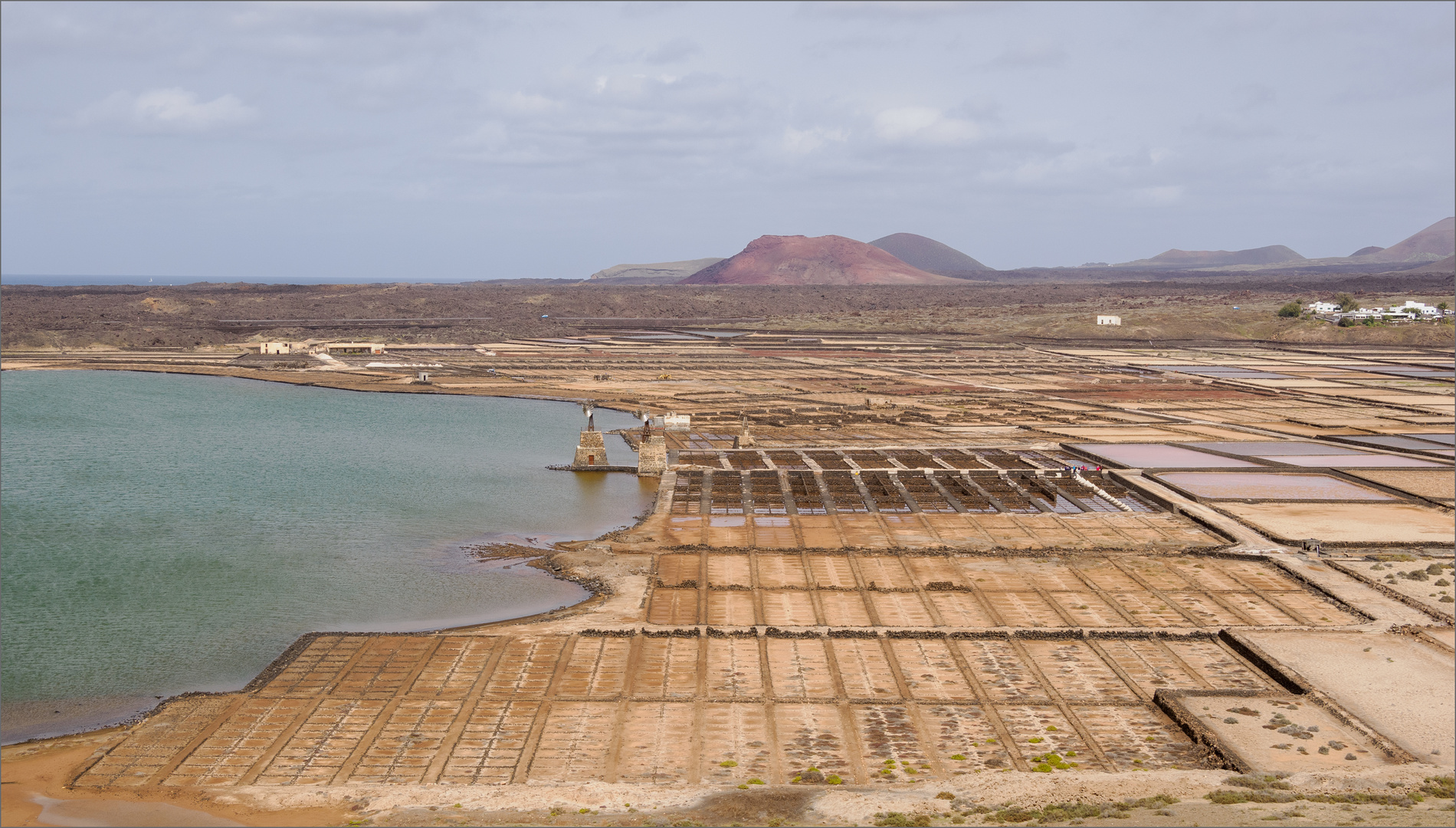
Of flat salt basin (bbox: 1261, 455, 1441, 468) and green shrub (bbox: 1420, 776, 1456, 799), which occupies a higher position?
flat salt basin (bbox: 1261, 455, 1441, 468)

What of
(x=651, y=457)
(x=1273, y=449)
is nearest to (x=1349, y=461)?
(x=1273, y=449)

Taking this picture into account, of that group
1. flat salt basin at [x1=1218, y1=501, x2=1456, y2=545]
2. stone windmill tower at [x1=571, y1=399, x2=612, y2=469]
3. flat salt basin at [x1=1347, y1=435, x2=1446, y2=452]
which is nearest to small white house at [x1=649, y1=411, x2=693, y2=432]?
stone windmill tower at [x1=571, y1=399, x2=612, y2=469]

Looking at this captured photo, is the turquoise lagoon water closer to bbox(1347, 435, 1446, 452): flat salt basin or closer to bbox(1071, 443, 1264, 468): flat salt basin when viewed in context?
bbox(1071, 443, 1264, 468): flat salt basin

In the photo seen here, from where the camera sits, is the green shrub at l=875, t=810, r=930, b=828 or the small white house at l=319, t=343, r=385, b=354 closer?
the green shrub at l=875, t=810, r=930, b=828

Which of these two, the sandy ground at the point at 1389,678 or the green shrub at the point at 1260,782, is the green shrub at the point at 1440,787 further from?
the green shrub at the point at 1260,782

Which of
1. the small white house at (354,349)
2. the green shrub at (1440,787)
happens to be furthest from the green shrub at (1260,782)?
the small white house at (354,349)

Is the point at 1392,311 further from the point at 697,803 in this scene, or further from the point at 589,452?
the point at 697,803

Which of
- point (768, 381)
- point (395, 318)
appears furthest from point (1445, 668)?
point (395, 318)
